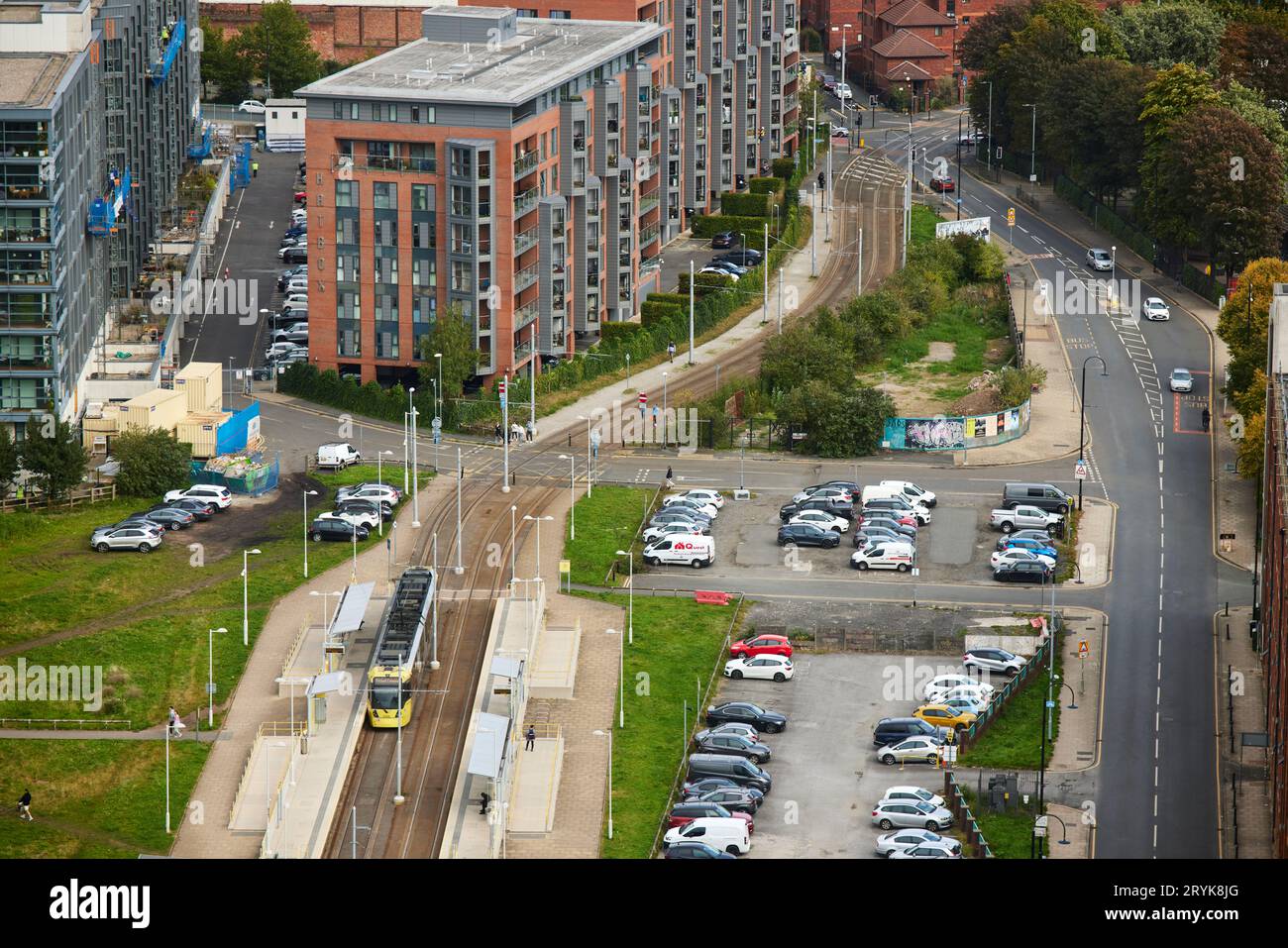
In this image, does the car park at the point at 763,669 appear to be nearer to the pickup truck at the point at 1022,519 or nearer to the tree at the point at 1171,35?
the pickup truck at the point at 1022,519

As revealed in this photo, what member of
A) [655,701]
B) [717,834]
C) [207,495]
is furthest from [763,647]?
[207,495]

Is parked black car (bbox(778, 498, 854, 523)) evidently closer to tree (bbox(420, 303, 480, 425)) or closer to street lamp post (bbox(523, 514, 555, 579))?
street lamp post (bbox(523, 514, 555, 579))

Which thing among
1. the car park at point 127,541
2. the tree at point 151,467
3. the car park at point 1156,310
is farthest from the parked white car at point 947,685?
the car park at point 1156,310

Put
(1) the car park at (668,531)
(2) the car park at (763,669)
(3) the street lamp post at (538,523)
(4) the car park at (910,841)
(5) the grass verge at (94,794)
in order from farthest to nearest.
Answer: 1. (1) the car park at (668,531)
2. (3) the street lamp post at (538,523)
3. (2) the car park at (763,669)
4. (5) the grass verge at (94,794)
5. (4) the car park at (910,841)

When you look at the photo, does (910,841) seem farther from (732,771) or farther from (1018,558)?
(1018,558)

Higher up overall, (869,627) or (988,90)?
(988,90)

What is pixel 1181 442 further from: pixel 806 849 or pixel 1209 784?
pixel 806 849
